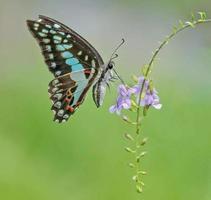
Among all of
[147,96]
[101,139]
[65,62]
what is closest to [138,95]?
[147,96]

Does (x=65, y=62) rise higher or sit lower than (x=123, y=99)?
higher

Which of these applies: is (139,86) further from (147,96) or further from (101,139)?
(101,139)

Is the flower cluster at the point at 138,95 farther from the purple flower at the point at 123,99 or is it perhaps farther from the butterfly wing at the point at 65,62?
the butterfly wing at the point at 65,62

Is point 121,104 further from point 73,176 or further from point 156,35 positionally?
point 156,35

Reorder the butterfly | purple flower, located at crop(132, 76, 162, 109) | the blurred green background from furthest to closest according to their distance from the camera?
the blurred green background < the butterfly < purple flower, located at crop(132, 76, 162, 109)

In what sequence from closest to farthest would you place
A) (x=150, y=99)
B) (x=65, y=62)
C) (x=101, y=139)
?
(x=150, y=99) < (x=65, y=62) < (x=101, y=139)

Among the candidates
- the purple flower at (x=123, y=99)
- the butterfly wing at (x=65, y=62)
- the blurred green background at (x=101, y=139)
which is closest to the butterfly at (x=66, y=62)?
the butterfly wing at (x=65, y=62)

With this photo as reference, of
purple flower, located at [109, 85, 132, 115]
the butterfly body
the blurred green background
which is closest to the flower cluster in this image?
purple flower, located at [109, 85, 132, 115]

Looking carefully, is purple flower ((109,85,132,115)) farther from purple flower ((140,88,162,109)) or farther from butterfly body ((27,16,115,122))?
butterfly body ((27,16,115,122))
